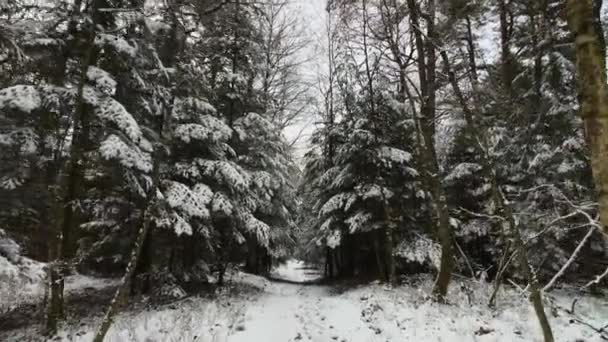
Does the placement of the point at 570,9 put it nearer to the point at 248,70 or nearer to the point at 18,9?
the point at 18,9

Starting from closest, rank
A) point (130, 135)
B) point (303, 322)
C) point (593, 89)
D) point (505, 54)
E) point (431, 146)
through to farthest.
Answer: point (593, 89), point (130, 135), point (303, 322), point (431, 146), point (505, 54)

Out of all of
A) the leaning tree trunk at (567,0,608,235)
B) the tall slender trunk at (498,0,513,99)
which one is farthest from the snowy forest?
the tall slender trunk at (498,0,513,99)

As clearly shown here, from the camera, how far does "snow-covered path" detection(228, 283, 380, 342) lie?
734 cm

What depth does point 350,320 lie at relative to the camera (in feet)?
27.8

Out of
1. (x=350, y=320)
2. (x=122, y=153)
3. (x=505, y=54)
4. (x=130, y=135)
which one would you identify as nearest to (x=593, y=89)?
(x=130, y=135)

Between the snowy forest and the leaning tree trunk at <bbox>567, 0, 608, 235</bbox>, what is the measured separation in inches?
0.5

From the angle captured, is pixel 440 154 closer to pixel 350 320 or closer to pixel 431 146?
pixel 431 146

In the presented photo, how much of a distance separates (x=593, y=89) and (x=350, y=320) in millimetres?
7535

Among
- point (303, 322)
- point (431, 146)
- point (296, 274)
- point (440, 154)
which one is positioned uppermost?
point (440, 154)

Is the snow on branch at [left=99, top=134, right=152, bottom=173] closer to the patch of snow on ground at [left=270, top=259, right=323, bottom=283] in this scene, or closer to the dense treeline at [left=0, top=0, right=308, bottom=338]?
the dense treeline at [left=0, top=0, right=308, bottom=338]

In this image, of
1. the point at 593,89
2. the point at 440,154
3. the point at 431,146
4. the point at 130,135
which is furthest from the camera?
the point at 440,154

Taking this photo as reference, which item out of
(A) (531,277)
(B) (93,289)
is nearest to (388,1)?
(A) (531,277)

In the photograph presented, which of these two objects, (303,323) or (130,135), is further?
(303,323)

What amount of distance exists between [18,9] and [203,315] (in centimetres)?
731
